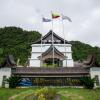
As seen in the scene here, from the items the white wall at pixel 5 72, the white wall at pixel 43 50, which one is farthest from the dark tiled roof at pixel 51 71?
the white wall at pixel 43 50

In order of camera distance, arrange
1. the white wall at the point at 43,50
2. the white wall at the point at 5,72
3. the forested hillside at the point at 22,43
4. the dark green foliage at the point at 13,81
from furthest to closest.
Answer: the forested hillside at the point at 22,43 → the white wall at the point at 43,50 → the white wall at the point at 5,72 → the dark green foliage at the point at 13,81

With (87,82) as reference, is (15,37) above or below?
above

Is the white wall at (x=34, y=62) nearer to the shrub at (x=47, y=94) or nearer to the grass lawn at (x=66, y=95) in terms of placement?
the grass lawn at (x=66, y=95)

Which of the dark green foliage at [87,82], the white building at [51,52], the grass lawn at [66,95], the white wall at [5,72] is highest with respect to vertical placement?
the white building at [51,52]

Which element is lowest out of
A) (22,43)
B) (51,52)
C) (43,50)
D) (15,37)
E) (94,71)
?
(94,71)

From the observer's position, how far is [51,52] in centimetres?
5391

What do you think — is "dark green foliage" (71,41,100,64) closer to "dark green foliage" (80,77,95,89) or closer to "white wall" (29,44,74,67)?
"white wall" (29,44,74,67)

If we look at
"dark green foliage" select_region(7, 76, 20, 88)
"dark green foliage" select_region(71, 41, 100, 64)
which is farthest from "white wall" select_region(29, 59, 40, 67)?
"dark green foliage" select_region(71, 41, 100, 64)

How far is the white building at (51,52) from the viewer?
5397 cm

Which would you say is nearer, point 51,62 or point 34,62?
point 51,62

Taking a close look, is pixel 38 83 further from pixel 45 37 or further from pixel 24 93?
pixel 45 37

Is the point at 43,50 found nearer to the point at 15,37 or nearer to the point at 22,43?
the point at 22,43

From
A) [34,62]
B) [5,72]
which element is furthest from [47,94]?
[34,62]

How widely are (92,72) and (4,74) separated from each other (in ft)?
44.5
